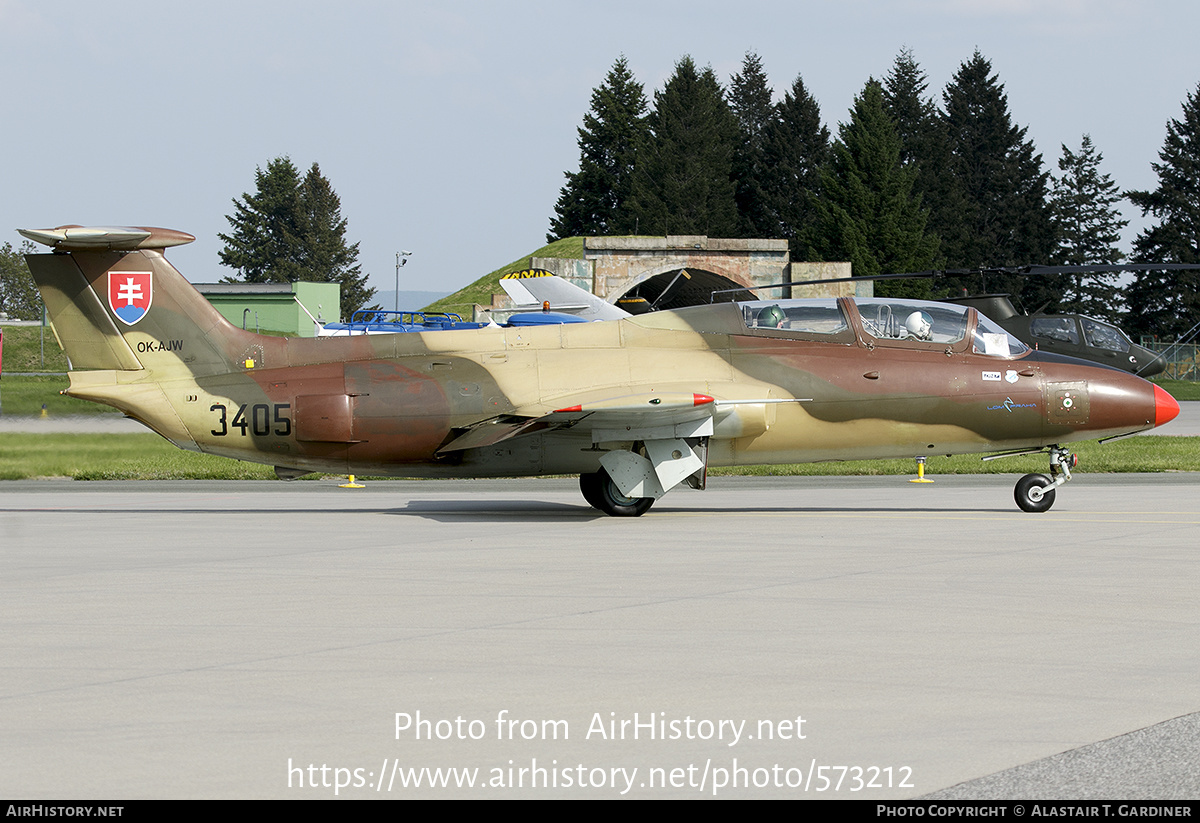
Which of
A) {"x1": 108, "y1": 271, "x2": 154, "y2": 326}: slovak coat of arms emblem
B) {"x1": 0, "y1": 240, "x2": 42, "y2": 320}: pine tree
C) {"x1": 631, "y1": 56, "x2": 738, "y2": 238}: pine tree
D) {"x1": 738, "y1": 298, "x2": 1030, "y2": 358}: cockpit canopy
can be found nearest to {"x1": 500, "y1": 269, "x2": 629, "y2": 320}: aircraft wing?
{"x1": 738, "y1": 298, "x2": 1030, "y2": 358}: cockpit canopy

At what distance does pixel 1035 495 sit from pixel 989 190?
101 metres

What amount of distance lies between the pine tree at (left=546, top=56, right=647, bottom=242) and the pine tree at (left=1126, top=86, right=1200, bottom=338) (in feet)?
140

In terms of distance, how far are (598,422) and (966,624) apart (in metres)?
6.88

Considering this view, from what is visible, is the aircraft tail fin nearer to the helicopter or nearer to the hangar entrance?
the helicopter

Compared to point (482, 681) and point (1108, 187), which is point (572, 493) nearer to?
point (482, 681)

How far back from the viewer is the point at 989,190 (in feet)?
359

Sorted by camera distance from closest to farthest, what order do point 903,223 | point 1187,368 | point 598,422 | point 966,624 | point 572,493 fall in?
1. point 966,624
2. point 598,422
3. point 572,493
4. point 1187,368
5. point 903,223

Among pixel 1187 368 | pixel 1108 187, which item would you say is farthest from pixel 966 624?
pixel 1108 187

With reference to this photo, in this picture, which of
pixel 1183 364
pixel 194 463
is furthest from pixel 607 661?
pixel 1183 364

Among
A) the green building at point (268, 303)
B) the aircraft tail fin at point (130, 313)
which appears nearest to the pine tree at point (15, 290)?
the green building at point (268, 303)

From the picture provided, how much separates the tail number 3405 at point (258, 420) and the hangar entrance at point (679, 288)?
41.7m

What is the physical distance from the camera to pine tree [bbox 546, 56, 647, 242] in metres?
109

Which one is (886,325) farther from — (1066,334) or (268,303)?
(268,303)
